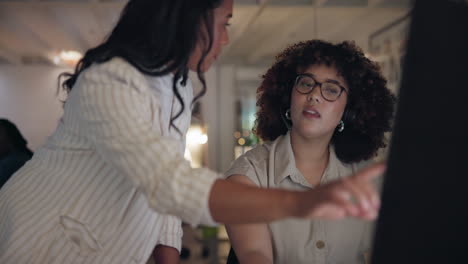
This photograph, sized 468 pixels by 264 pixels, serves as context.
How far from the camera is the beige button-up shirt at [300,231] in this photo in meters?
1.45

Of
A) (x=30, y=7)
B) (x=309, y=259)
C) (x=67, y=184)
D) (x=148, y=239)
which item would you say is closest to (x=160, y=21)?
(x=67, y=184)

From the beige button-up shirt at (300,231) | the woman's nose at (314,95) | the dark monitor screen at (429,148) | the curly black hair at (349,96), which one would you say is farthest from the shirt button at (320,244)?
the dark monitor screen at (429,148)

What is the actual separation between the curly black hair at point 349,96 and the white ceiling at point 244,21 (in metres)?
3.28

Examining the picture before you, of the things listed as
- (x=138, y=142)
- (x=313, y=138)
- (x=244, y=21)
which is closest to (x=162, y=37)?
(x=138, y=142)

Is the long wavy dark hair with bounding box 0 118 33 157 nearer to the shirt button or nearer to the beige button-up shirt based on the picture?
the beige button-up shirt

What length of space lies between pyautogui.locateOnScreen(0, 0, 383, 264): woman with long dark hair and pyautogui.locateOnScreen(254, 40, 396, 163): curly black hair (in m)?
0.86

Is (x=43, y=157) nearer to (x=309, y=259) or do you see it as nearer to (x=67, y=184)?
(x=67, y=184)

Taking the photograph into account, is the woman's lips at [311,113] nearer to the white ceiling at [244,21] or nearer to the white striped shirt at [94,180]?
the white striped shirt at [94,180]

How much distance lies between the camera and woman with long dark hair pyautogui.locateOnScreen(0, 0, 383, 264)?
0.68m

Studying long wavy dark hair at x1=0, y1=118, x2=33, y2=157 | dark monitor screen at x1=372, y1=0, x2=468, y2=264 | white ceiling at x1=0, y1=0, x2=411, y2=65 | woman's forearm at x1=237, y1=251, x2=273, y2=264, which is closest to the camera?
dark monitor screen at x1=372, y1=0, x2=468, y2=264

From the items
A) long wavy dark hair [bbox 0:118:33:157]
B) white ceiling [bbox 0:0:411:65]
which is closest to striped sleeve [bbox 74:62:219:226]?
long wavy dark hair [bbox 0:118:33:157]

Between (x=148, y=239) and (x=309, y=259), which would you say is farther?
(x=309, y=259)

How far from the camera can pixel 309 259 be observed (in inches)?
56.4

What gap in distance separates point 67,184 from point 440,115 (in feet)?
2.32
